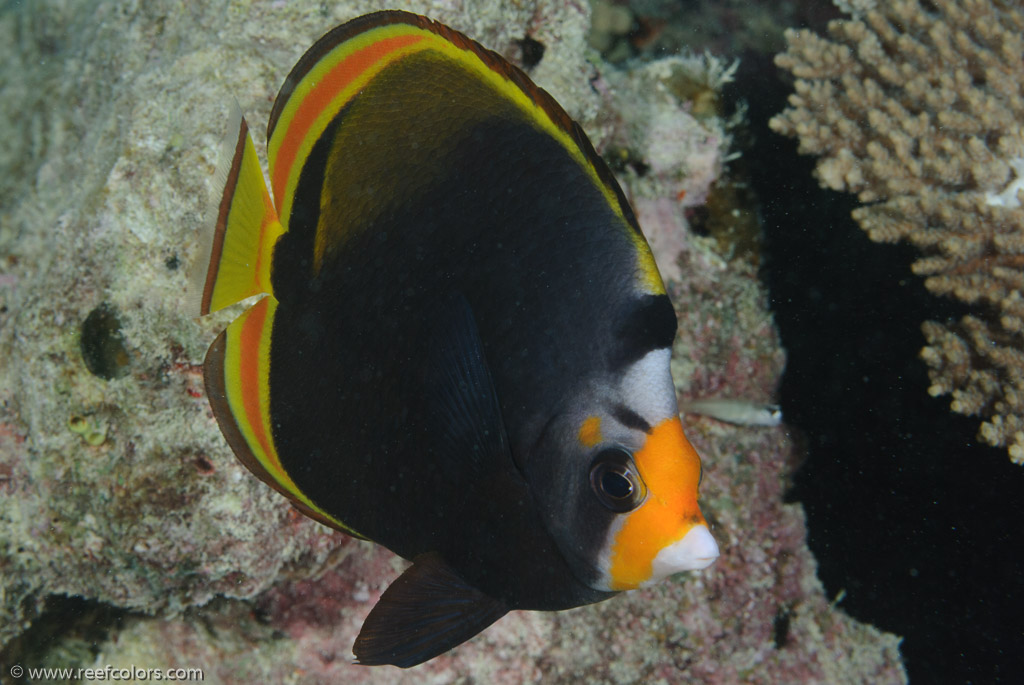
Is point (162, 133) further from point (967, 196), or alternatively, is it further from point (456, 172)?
point (967, 196)

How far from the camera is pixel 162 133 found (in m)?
2.15

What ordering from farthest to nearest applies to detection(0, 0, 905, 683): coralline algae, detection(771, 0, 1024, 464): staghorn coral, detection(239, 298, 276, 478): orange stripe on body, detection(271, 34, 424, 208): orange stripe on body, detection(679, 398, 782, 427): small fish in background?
detection(679, 398, 782, 427): small fish in background
detection(771, 0, 1024, 464): staghorn coral
detection(0, 0, 905, 683): coralline algae
detection(239, 298, 276, 478): orange stripe on body
detection(271, 34, 424, 208): orange stripe on body

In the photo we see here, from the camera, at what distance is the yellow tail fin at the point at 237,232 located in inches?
47.0

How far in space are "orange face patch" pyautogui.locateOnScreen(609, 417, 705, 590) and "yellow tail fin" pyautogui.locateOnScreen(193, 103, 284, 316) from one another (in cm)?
84

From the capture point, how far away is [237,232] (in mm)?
1223

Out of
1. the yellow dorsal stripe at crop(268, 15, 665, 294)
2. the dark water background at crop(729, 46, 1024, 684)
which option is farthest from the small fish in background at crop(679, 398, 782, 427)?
the yellow dorsal stripe at crop(268, 15, 665, 294)

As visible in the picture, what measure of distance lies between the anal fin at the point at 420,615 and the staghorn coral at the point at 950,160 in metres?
2.46

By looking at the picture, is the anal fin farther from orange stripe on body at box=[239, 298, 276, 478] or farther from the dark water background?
the dark water background

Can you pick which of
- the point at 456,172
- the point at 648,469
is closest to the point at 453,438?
the point at 648,469

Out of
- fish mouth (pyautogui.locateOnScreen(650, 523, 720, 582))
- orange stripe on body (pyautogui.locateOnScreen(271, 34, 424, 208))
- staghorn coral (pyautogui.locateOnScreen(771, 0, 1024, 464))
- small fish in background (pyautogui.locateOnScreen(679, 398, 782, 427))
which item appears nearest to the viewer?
fish mouth (pyautogui.locateOnScreen(650, 523, 720, 582))

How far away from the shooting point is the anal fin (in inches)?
47.7

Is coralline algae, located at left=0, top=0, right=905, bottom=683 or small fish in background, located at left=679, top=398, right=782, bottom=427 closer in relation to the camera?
coralline algae, located at left=0, top=0, right=905, bottom=683

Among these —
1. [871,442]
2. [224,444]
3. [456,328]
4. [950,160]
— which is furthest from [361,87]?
[871,442]

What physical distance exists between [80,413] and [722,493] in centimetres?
285
